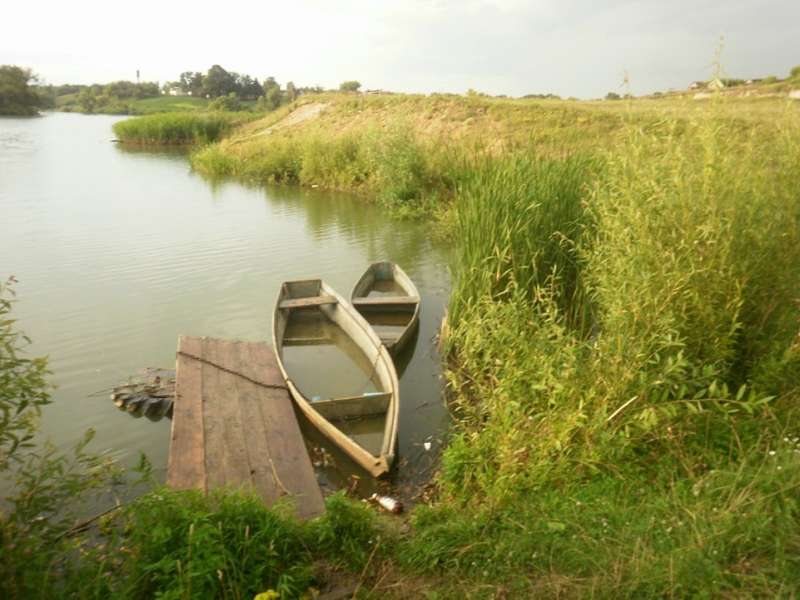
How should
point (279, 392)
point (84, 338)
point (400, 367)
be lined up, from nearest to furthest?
point (279, 392), point (400, 367), point (84, 338)

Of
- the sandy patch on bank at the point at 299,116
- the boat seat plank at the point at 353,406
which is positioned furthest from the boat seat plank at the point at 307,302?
the sandy patch on bank at the point at 299,116

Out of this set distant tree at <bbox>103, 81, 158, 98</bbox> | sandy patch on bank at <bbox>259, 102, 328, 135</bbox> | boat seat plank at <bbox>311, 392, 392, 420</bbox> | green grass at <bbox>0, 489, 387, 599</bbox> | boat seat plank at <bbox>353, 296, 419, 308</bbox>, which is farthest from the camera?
distant tree at <bbox>103, 81, 158, 98</bbox>

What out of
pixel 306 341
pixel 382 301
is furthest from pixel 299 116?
pixel 306 341

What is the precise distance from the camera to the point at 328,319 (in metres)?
8.02

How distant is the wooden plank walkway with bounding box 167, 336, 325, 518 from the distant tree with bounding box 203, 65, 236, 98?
76547 millimetres

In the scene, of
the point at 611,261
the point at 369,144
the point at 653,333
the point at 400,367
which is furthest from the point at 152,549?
the point at 369,144

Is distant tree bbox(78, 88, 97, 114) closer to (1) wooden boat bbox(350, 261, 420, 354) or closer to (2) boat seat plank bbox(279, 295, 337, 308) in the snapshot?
(1) wooden boat bbox(350, 261, 420, 354)

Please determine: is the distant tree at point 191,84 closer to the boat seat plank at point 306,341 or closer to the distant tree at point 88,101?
the distant tree at point 88,101

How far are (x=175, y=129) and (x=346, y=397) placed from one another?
96.7ft

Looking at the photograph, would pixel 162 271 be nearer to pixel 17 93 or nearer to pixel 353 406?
pixel 353 406

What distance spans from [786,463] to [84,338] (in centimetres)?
748

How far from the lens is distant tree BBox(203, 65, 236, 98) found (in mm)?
76125

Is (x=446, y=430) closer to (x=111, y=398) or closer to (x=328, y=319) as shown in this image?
(x=328, y=319)

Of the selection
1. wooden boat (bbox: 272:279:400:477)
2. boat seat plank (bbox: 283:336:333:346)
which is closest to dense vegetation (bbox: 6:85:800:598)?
wooden boat (bbox: 272:279:400:477)
